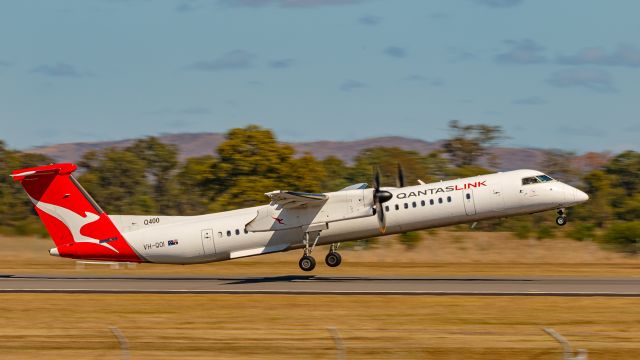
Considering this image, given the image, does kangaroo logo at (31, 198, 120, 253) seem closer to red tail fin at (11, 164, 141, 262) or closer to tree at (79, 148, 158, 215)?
red tail fin at (11, 164, 141, 262)

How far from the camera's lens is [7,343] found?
2078 cm

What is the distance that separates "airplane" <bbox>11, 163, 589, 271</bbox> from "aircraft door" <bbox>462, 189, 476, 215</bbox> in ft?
0.13

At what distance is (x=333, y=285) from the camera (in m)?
33.1

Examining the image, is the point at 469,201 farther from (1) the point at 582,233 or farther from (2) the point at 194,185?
(2) the point at 194,185

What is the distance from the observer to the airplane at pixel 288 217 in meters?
34.4

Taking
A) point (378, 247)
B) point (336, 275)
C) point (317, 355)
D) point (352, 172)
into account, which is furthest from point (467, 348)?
point (352, 172)

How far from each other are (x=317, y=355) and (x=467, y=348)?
3.25 meters

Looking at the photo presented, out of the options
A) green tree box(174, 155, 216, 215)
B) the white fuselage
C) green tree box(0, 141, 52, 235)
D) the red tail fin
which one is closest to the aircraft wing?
the white fuselage

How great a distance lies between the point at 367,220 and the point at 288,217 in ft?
10.7

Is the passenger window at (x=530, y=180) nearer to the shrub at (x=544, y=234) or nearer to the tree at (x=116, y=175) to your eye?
the shrub at (x=544, y=234)

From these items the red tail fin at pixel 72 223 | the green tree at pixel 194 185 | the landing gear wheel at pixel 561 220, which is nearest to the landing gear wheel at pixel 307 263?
the red tail fin at pixel 72 223

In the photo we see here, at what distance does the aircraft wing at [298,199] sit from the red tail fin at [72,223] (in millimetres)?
6646

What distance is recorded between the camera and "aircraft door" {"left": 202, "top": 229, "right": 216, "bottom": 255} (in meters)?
35.9

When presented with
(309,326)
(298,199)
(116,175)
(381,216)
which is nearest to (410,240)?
(381,216)
